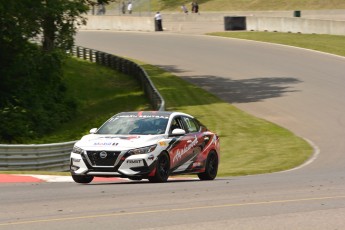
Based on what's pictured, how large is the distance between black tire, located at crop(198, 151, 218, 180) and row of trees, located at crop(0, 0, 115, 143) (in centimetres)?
1921

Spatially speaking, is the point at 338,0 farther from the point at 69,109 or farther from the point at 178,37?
the point at 69,109

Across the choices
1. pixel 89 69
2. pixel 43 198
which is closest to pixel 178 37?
pixel 89 69

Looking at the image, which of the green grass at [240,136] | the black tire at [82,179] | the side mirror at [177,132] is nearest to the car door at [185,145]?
the side mirror at [177,132]

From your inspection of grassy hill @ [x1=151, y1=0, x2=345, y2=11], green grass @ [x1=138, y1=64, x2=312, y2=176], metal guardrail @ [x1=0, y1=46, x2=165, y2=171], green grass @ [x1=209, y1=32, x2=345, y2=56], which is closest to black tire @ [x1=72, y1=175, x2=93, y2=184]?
→ green grass @ [x1=138, y1=64, x2=312, y2=176]

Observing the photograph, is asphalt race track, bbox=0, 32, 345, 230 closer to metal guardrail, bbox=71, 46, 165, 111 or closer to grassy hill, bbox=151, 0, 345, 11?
metal guardrail, bbox=71, 46, 165, 111

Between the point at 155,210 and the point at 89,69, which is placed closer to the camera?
the point at 155,210

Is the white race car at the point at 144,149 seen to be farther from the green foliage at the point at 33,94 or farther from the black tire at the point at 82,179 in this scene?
the green foliage at the point at 33,94

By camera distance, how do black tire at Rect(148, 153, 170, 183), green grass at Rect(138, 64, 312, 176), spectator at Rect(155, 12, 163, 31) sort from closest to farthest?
1. black tire at Rect(148, 153, 170, 183)
2. green grass at Rect(138, 64, 312, 176)
3. spectator at Rect(155, 12, 163, 31)

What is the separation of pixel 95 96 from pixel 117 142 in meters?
32.8

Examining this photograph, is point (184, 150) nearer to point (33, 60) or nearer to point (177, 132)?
point (177, 132)

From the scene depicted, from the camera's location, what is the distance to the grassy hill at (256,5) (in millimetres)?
91500

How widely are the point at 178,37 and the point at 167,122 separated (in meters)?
56.2

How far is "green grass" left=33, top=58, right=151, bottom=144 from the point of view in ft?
135

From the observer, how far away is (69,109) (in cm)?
4509
